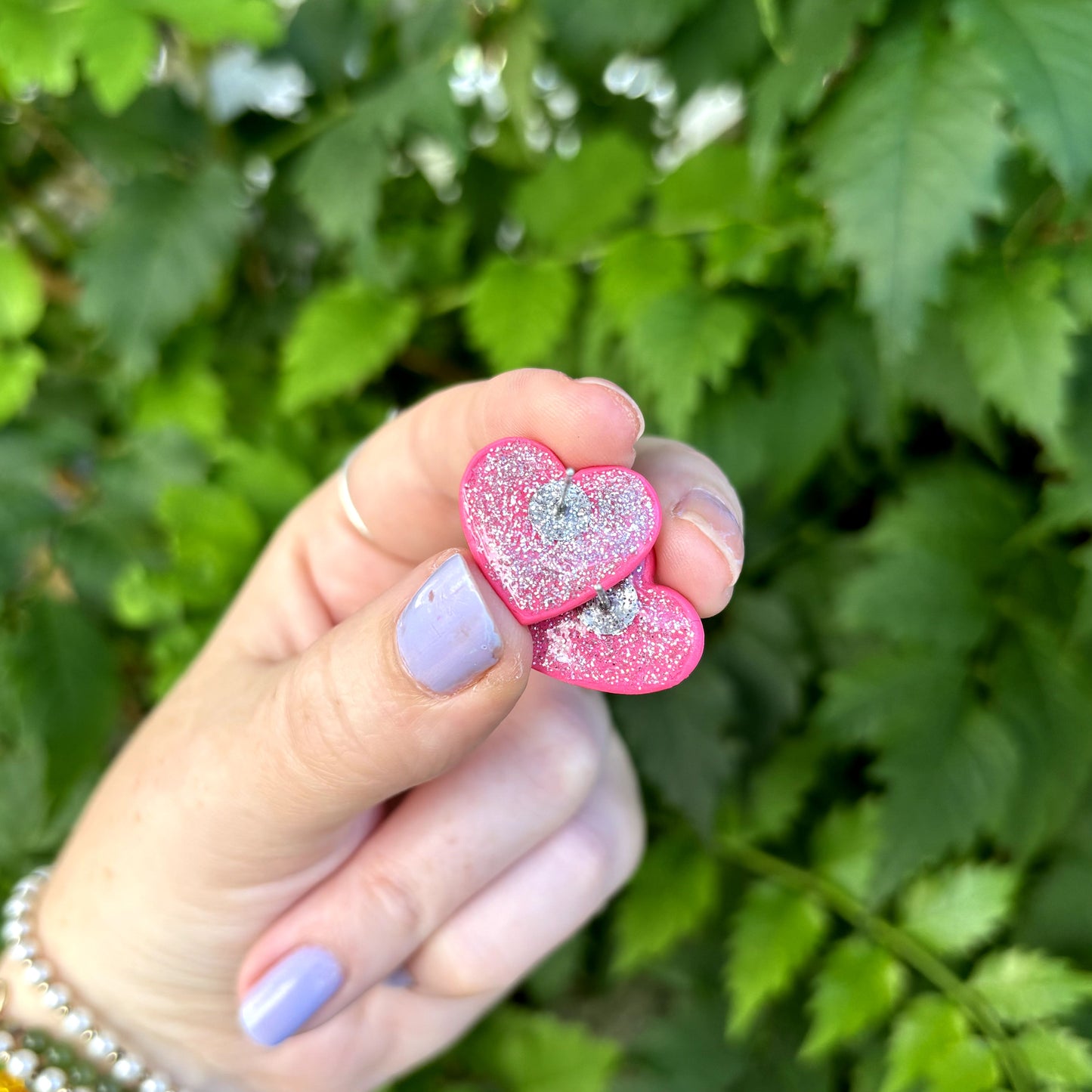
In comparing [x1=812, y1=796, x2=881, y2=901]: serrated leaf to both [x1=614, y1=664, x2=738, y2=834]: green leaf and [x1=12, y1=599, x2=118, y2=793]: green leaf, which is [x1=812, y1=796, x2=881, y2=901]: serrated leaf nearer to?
[x1=614, y1=664, x2=738, y2=834]: green leaf

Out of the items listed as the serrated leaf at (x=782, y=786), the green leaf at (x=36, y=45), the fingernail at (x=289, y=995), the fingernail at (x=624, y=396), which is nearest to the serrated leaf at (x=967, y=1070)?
the serrated leaf at (x=782, y=786)

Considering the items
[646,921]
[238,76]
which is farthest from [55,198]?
[646,921]

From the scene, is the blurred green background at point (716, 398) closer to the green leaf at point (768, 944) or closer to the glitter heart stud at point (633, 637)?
the green leaf at point (768, 944)

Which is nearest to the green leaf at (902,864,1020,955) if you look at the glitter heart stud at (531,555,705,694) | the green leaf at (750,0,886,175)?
the glitter heart stud at (531,555,705,694)

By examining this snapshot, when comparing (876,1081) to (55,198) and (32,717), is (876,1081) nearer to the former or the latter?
(32,717)

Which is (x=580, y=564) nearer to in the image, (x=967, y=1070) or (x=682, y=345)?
(x=682, y=345)

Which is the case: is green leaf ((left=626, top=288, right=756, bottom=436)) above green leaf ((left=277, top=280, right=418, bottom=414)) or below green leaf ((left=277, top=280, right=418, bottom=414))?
below
